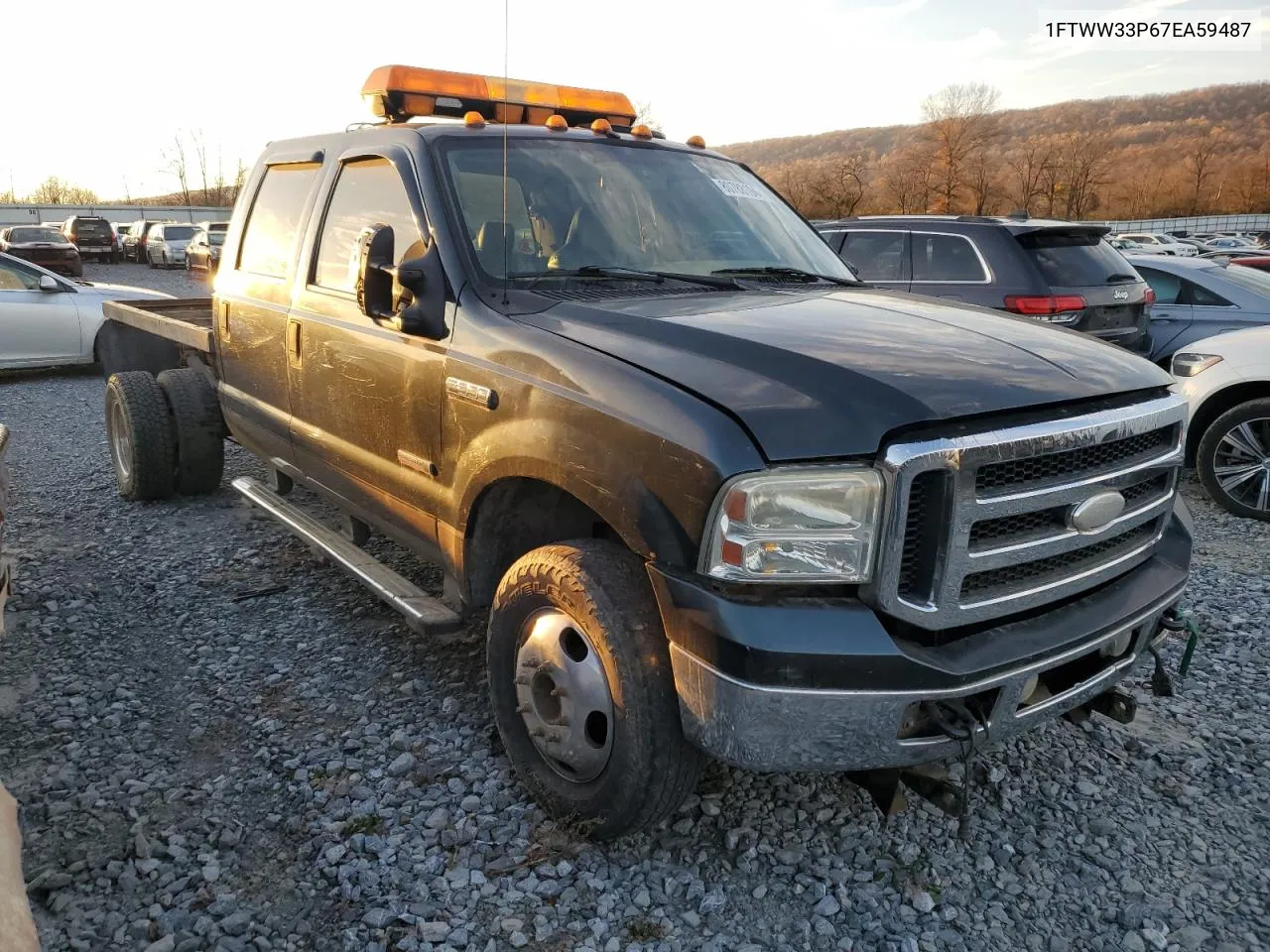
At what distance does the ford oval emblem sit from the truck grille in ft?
0.04

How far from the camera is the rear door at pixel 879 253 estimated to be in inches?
312

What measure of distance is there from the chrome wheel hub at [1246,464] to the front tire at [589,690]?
5.19 meters

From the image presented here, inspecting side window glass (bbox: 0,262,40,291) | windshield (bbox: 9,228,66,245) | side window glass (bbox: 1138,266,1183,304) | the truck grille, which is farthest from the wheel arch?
windshield (bbox: 9,228,66,245)

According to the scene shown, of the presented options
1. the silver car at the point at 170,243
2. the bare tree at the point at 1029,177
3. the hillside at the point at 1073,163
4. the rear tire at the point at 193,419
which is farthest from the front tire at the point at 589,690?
the bare tree at the point at 1029,177

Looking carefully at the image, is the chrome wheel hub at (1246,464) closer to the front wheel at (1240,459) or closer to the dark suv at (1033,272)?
the front wheel at (1240,459)

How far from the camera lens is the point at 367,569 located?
11.9 feet

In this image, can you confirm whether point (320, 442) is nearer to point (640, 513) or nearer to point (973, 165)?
point (640, 513)

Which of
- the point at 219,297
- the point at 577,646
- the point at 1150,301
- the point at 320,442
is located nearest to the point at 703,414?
the point at 577,646

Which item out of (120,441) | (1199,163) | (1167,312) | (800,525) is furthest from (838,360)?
(1199,163)

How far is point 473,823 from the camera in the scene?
9.22ft

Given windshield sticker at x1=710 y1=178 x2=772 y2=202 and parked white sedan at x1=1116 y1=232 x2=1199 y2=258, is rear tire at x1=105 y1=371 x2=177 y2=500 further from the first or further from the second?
parked white sedan at x1=1116 y1=232 x2=1199 y2=258

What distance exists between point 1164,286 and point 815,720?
7.64 m

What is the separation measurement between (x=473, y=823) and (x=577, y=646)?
68cm

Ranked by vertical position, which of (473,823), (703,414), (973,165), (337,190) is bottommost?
(473,823)
